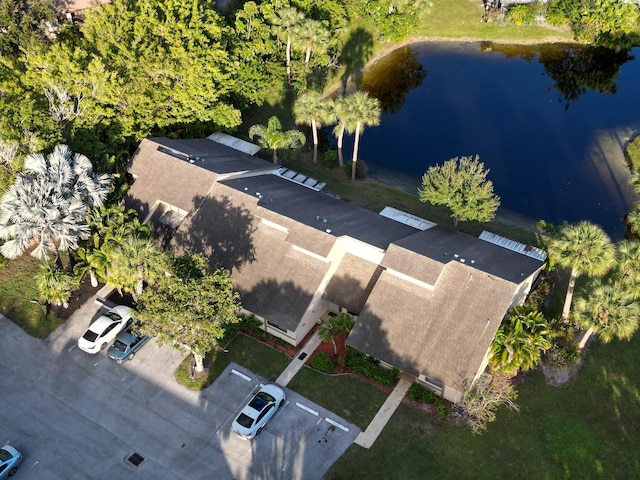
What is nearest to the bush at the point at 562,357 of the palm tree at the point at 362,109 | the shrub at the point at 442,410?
the shrub at the point at 442,410

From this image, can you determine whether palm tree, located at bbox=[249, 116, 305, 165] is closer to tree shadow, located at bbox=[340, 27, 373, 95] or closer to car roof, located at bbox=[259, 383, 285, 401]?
tree shadow, located at bbox=[340, 27, 373, 95]

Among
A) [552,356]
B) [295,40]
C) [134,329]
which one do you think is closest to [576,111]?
[295,40]

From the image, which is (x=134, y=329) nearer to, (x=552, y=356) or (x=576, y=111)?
(x=552, y=356)

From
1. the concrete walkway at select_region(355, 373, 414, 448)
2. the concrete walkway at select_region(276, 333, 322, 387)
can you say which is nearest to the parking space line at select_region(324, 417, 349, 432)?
the concrete walkway at select_region(355, 373, 414, 448)

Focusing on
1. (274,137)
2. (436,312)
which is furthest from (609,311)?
(274,137)

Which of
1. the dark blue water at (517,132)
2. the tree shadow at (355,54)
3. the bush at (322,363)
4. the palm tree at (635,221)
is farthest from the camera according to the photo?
the tree shadow at (355,54)

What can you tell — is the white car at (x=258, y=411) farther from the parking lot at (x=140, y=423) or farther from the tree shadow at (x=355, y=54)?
the tree shadow at (x=355, y=54)
